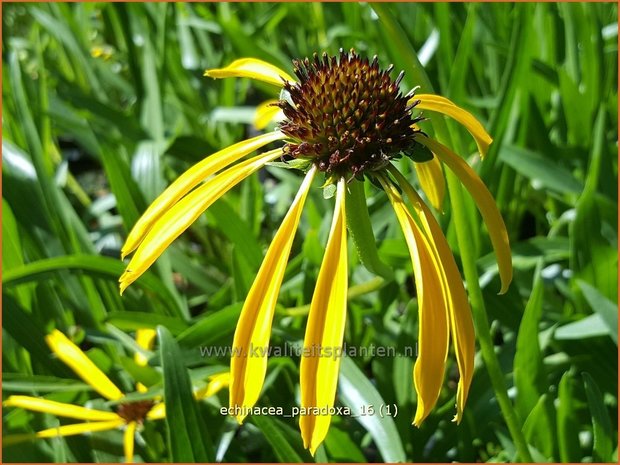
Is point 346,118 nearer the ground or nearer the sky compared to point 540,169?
nearer the ground

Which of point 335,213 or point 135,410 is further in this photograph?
point 135,410

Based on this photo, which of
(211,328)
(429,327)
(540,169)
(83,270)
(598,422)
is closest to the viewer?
(429,327)

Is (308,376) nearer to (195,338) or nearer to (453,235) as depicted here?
(195,338)

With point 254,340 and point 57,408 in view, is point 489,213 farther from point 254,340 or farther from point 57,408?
point 57,408

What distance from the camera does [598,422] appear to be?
72 centimetres

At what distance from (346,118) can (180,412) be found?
315 mm

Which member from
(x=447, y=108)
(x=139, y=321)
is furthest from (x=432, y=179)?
(x=139, y=321)

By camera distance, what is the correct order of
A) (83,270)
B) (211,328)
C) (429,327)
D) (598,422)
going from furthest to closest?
(83,270)
(211,328)
(598,422)
(429,327)

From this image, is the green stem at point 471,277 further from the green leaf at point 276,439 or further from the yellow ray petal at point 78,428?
the yellow ray petal at point 78,428

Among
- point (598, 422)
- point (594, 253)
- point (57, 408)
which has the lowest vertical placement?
point (598, 422)

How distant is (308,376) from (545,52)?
1019mm

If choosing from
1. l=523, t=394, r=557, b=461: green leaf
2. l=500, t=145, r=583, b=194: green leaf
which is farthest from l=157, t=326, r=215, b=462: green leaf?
l=500, t=145, r=583, b=194: green leaf

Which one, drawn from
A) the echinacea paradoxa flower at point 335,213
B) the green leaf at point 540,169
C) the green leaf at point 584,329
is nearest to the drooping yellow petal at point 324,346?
the echinacea paradoxa flower at point 335,213

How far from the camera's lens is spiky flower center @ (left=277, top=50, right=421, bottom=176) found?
0.62 m
